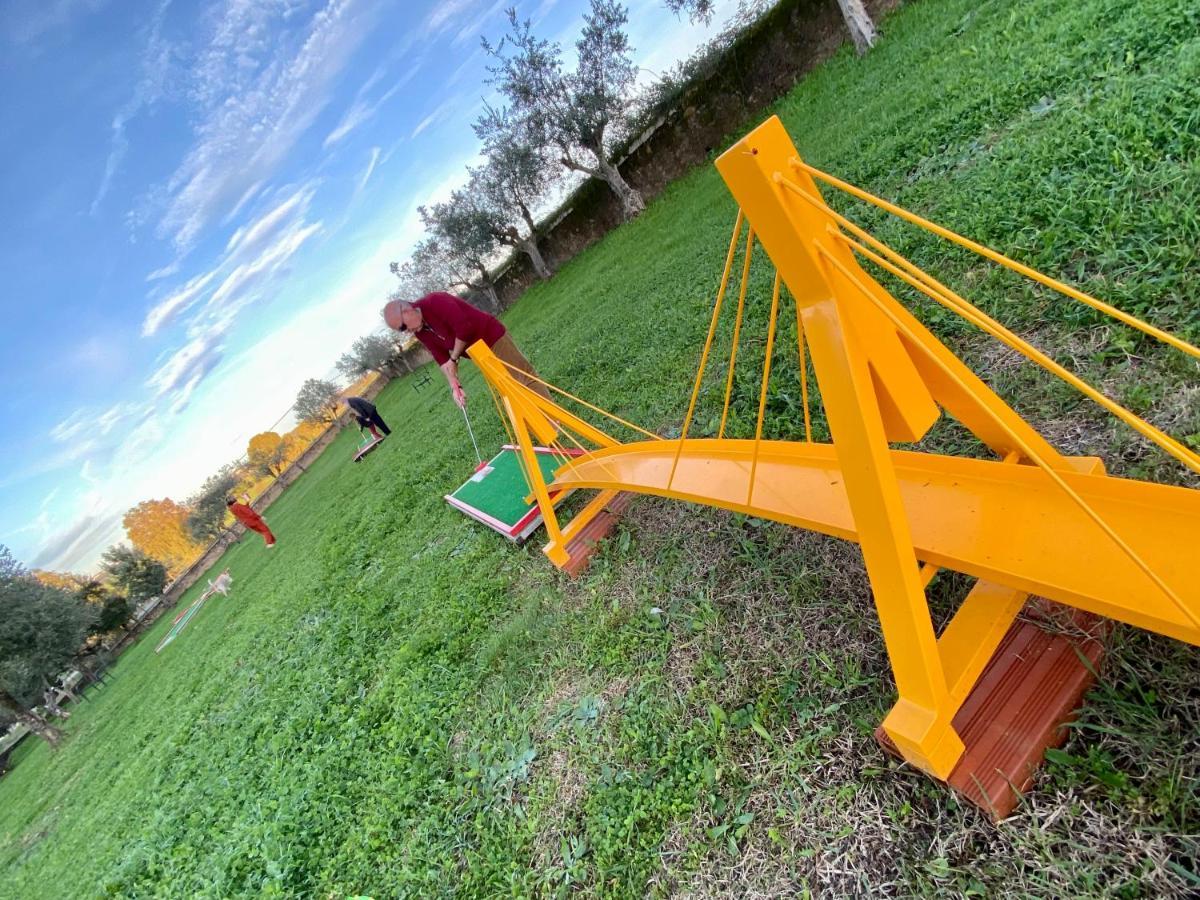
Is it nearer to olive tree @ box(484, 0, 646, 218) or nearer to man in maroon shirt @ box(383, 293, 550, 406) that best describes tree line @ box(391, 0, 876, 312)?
olive tree @ box(484, 0, 646, 218)

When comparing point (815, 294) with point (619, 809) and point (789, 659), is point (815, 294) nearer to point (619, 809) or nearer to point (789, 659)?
point (789, 659)

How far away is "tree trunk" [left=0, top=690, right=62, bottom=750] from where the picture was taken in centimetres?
1468

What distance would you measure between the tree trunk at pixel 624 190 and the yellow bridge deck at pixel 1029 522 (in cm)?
1769

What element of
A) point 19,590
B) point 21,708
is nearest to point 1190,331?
point 21,708

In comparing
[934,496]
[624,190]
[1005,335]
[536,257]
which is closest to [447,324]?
[934,496]

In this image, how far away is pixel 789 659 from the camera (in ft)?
6.99

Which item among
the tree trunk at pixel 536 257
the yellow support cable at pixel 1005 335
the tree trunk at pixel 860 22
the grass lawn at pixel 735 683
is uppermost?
the tree trunk at pixel 536 257

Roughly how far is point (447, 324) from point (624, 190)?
14978 millimetres

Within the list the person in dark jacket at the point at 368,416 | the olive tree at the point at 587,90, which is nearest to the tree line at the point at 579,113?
the olive tree at the point at 587,90

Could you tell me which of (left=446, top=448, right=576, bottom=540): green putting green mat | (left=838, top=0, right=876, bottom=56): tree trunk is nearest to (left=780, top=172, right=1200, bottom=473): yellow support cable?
(left=446, top=448, right=576, bottom=540): green putting green mat

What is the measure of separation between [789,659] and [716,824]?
0.63 meters

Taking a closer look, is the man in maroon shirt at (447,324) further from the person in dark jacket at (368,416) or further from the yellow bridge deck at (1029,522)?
the person in dark jacket at (368,416)

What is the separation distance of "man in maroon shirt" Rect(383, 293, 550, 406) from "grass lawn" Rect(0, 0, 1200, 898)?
1.40 m

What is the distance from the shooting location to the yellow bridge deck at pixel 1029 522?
1177 millimetres
